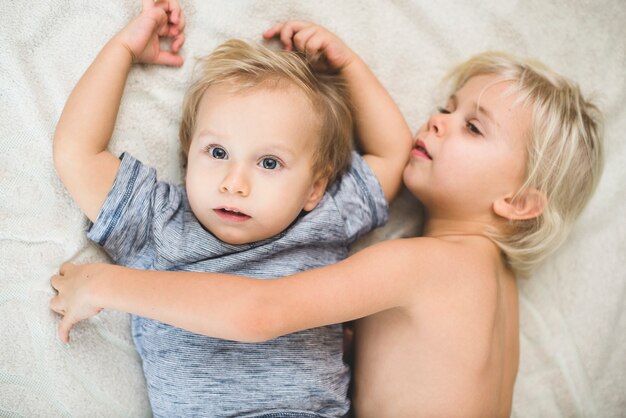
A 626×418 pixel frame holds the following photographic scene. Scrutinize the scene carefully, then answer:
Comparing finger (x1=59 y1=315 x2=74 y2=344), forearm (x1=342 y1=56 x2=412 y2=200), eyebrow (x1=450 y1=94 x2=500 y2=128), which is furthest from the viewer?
forearm (x1=342 y1=56 x2=412 y2=200)

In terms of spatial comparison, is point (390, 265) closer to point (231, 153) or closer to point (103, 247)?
point (231, 153)

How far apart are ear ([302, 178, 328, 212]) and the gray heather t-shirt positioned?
0.07 ft

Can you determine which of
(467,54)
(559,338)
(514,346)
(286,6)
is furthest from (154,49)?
(559,338)

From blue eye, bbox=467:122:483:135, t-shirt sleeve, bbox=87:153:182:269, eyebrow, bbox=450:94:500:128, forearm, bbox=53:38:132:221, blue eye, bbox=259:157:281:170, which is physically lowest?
t-shirt sleeve, bbox=87:153:182:269

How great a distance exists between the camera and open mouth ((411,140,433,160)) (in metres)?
1.22

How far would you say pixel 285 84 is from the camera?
1.07 m

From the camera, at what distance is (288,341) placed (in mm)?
1091

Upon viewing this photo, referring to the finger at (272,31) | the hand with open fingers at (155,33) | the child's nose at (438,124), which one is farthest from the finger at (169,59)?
the child's nose at (438,124)

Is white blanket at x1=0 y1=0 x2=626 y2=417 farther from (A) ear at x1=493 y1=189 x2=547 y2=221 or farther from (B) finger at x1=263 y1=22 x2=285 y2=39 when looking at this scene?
(A) ear at x1=493 y1=189 x2=547 y2=221

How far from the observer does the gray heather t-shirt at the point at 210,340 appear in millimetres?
1055

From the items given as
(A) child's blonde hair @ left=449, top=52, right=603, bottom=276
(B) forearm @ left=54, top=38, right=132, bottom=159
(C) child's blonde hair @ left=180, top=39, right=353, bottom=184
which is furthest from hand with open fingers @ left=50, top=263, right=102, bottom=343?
(A) child's blonde hair @ left=449, top=52, right=603, bottom=276

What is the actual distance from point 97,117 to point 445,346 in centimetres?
80

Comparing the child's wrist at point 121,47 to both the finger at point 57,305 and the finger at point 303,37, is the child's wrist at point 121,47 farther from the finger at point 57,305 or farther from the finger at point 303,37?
the finger at point 57,305

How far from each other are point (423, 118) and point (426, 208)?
0.75 feet
